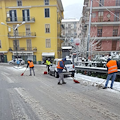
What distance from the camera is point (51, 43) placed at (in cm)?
2295

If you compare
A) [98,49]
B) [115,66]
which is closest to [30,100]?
[115,66]

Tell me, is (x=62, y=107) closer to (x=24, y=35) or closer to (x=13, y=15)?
(x=24, y=35)

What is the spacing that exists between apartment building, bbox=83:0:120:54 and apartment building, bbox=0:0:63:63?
774cm

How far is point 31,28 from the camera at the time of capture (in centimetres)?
2302

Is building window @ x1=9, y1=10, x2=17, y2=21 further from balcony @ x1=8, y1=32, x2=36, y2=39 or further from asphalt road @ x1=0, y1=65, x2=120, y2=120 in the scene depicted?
asphalt road @ x1=0, y1=65, x2=120, y2=120

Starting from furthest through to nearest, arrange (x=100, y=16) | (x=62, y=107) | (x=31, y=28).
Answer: (x=31, y=28)
(x=100, y=16)
(x=62, y=107)

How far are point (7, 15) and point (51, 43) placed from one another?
38.7ft

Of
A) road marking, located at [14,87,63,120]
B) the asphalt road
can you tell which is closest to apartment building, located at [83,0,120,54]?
the asphalt road

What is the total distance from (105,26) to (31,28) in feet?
53.1

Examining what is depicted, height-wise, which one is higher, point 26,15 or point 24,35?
point 26,15

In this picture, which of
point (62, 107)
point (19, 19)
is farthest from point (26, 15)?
point (62, 107)

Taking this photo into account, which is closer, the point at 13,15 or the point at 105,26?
the point at 105,26

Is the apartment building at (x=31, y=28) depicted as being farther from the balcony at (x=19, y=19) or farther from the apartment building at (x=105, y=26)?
the apartment building at (x=105, y=26)

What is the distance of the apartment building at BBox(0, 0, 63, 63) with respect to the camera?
21953 millimetres
